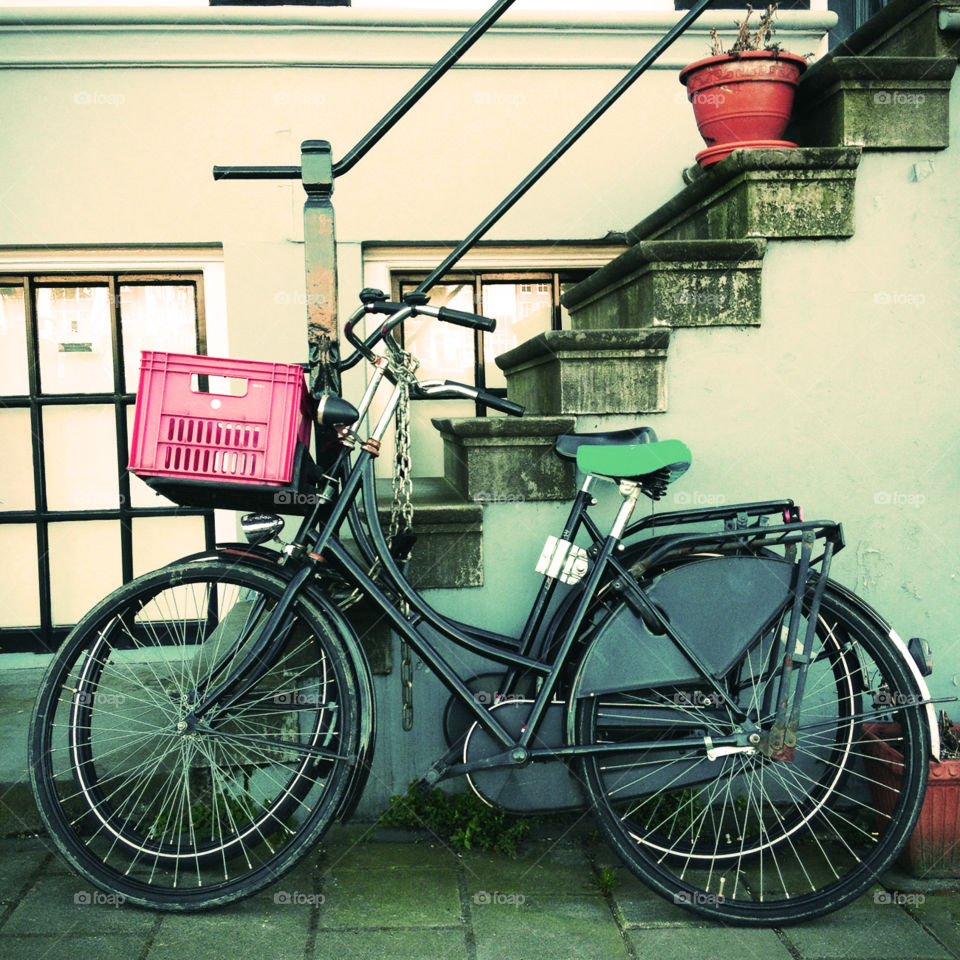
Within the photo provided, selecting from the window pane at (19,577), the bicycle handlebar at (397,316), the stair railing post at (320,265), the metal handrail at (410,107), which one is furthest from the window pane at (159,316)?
the bicycle handlebar at (397,316)

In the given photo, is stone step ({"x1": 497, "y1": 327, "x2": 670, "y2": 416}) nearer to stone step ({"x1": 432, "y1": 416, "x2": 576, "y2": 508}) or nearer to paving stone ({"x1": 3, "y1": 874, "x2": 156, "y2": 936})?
stone step ({"x1": 432, "y1": 416, "x2": 576, "y2": 508})

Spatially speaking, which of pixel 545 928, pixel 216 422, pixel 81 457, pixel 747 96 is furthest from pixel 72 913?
pixel 747 96

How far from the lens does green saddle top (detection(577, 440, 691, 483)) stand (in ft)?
8.63

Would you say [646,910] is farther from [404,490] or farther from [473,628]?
[404,490]

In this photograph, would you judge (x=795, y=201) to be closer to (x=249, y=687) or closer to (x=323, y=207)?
(x=323, y=207)

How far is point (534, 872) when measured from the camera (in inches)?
111

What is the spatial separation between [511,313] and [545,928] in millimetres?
3024

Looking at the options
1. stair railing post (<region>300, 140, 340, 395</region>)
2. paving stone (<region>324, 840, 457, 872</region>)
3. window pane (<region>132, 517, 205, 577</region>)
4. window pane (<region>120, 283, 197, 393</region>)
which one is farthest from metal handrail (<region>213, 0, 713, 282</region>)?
window pane (<region>132, 517, 205, 577</region>)

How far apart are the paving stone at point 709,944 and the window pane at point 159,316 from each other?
333 centimetres

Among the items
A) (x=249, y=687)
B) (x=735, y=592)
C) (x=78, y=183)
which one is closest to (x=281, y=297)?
(x=78, y=183)

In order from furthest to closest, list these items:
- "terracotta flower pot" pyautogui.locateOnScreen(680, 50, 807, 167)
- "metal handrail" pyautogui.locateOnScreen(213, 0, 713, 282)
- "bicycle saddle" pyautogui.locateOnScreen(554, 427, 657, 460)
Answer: "terracotta flower pot" pyautogui.locateOnScreen(680, 50, 807, 167)
"metal handrail" pyautogui.locateOnScreen(213, 0, 713, 282)
"bicycle saddle" pyautogui.locateOnScreen(554, 427, 657, 460)

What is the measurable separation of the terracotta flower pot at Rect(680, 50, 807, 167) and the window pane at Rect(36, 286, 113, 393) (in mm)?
2895

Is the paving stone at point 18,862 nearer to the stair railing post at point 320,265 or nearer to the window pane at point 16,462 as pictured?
the stair railing post at point 320,265

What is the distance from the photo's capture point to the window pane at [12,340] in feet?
14.7
